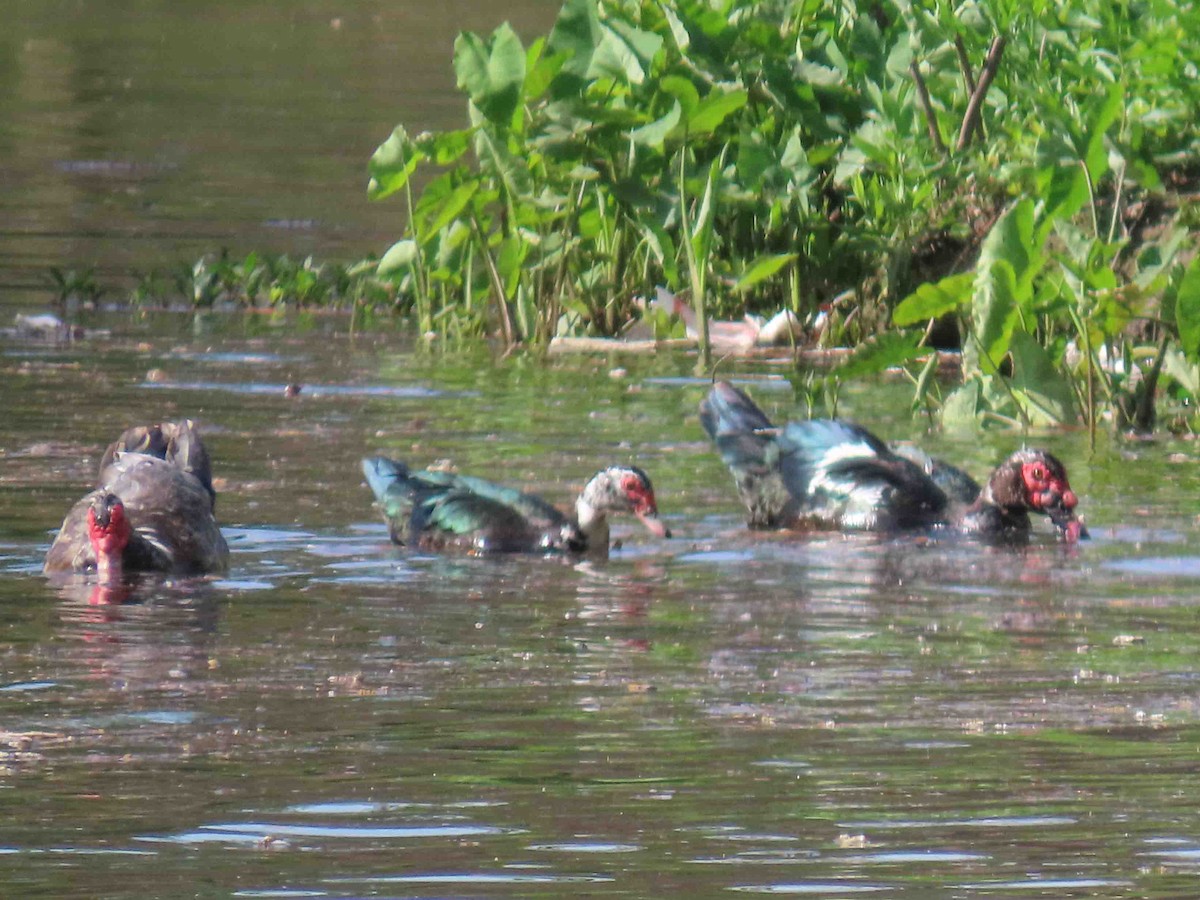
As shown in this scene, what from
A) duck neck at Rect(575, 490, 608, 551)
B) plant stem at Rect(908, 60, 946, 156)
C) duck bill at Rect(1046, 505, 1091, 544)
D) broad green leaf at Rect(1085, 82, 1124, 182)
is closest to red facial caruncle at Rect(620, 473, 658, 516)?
duck neck at Rect(575, 490, 608, 551)

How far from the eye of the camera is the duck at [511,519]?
8.03 m

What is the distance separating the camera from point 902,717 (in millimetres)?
5570

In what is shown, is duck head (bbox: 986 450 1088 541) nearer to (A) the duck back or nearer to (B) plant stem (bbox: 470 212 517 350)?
(A) the duck back

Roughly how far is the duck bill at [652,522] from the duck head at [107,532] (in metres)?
1.52

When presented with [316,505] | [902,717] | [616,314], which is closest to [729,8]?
[616,314]

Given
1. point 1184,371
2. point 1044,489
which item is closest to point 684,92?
point 1184,371

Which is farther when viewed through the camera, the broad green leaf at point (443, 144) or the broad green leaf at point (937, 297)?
the broad green leaf at point (443, 144)

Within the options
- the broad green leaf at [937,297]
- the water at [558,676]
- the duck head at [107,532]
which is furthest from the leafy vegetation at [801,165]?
the duck head at [107,532]

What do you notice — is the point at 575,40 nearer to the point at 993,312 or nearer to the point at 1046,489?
the point at 993,312

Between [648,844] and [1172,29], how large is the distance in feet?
23.4

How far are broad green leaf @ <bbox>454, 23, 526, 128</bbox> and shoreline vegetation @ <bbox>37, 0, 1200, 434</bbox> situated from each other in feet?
0.04

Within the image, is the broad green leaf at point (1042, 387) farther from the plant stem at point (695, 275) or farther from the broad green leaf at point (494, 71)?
the broad green leaf at point (494, 71)

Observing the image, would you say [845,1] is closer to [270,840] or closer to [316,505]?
[316,505]

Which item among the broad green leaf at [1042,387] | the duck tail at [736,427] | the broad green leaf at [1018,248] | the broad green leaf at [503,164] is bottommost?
the duck tail at [736,427]
